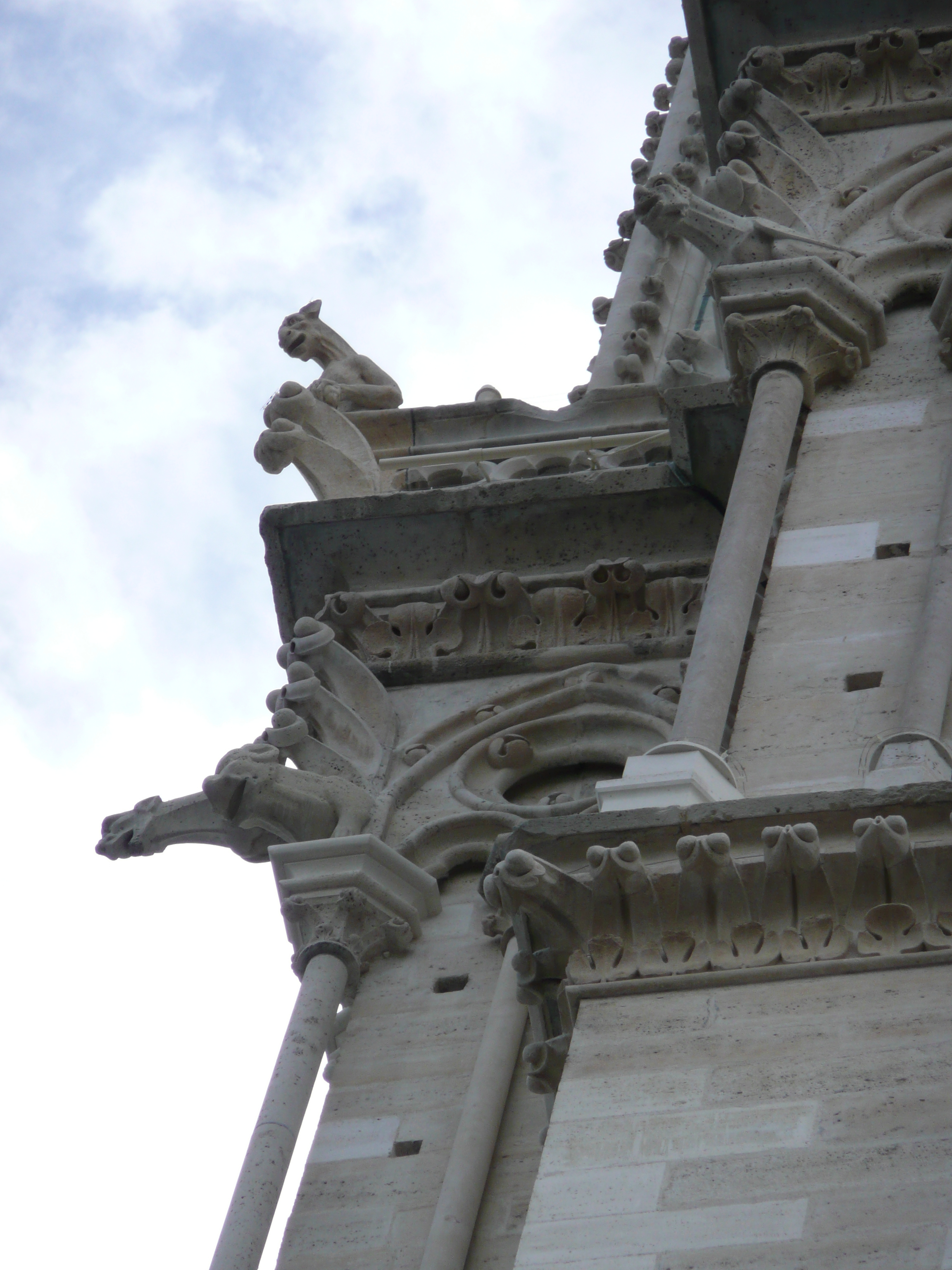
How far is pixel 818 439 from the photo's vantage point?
10.3 m

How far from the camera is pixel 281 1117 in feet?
29.8

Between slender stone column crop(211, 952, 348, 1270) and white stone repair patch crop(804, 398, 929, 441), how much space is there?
9.52ft

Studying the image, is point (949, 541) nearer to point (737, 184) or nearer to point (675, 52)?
point (737, 184)

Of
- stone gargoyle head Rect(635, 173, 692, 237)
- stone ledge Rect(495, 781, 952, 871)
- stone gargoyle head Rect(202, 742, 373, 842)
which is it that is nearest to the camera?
stone ledge Rect(495, 781, 952, 871)

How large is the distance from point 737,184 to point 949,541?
3.77 meters

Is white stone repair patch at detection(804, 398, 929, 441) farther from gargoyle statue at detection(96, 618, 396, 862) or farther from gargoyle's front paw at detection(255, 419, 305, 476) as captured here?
gargoyle's front paw at detection(255, 419, 305, 476)

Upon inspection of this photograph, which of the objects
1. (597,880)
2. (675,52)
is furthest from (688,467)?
(675,52)

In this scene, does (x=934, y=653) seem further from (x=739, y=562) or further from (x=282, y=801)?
(x=282, y=801)

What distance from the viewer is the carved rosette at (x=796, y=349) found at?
10773 mm

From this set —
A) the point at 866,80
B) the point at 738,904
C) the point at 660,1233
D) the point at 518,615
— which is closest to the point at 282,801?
the point at 518,615

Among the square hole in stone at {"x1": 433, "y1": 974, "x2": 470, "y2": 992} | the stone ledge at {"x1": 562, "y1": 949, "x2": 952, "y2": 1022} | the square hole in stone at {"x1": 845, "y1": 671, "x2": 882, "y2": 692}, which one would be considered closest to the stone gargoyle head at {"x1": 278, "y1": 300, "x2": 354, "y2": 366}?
the square hole in stone at {"x1": 433, "y1": 974, "x2": 470, "y2": 992}

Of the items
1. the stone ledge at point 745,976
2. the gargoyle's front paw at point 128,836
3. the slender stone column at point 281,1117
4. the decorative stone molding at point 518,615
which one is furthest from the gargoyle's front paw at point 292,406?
the stone ledge at point 745,976

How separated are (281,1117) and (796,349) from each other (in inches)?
156

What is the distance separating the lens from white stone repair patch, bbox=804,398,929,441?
33.7 feet
